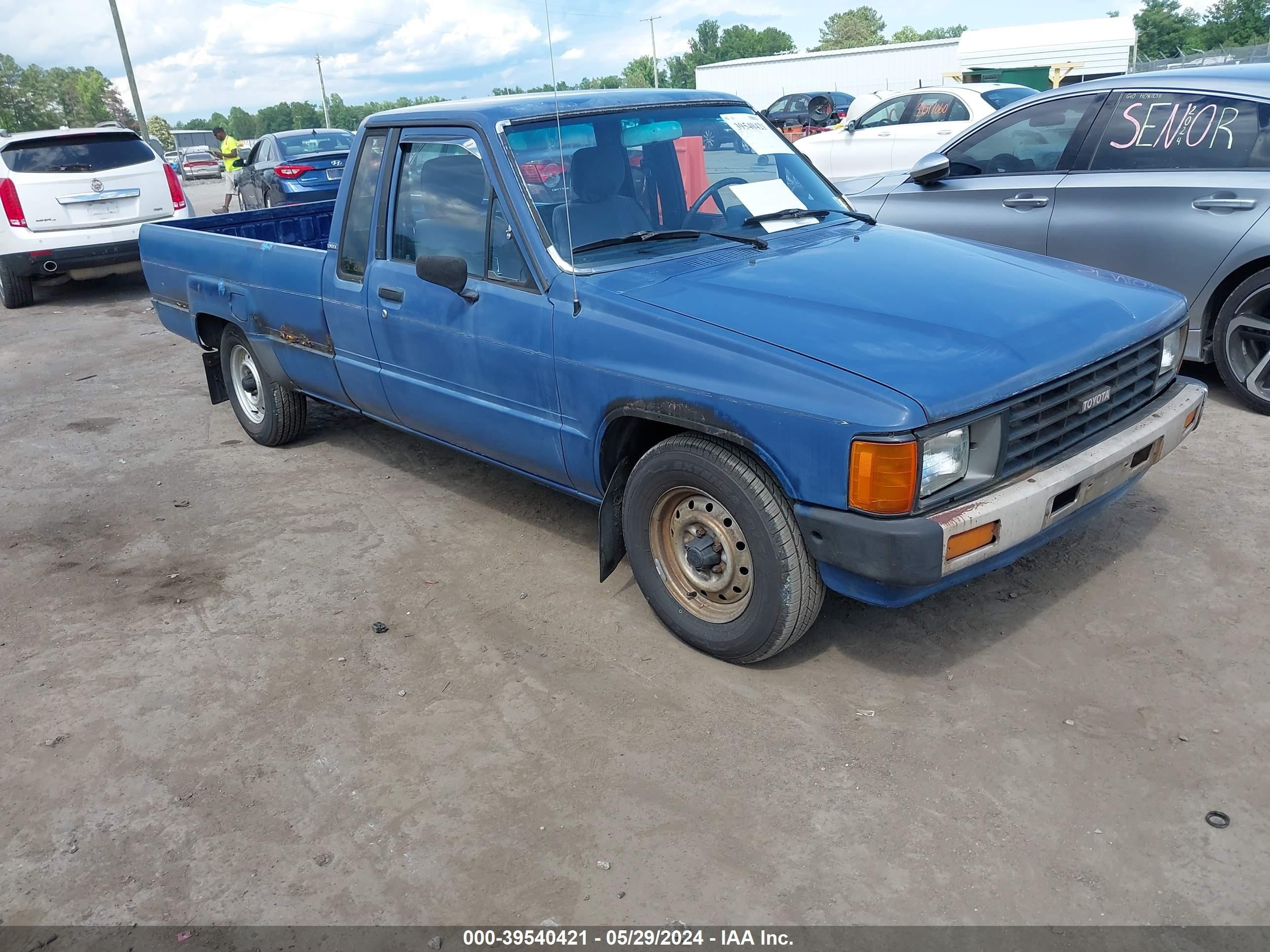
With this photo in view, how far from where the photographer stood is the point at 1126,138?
5699mm

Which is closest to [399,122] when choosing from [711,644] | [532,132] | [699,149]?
[532,132]

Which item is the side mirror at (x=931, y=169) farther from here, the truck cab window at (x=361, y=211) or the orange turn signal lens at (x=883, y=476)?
the orange turn signal lens at (x=883, y=476)

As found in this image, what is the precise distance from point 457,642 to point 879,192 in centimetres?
448

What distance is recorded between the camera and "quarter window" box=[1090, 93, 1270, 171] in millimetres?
5238

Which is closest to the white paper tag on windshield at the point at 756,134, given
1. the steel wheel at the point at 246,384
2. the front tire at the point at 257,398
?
the front tire at the point at 257,398

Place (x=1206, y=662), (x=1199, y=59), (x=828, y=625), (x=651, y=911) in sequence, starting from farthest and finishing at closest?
1. (x=1199, y=59)
2. (x=828, y=625)
3. (x=1206, y=662)
4. (x=651, y=911)

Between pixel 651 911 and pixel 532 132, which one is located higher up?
pixel 532 132

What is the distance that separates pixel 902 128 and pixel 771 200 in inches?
366

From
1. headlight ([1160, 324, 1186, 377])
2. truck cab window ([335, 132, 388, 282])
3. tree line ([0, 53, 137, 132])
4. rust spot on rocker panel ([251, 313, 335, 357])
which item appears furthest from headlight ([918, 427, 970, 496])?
tree line ([0, 53, 137, 132])

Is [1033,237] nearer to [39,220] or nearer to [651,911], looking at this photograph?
[651,911]

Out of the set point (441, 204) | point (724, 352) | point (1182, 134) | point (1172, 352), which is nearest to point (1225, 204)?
point (1182, 134)

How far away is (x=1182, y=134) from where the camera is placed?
5477mm

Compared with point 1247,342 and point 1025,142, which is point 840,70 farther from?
point 1247,342

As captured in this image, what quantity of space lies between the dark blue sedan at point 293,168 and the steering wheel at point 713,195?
9.52 m
